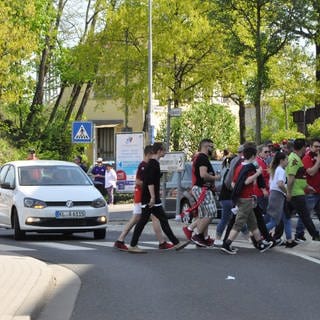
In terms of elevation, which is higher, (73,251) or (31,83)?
(31,83)

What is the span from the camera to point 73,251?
1530 centimetres

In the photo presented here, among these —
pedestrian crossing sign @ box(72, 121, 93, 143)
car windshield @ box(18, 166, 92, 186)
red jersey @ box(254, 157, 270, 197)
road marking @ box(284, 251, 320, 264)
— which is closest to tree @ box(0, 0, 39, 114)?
pedestrian crossing sign @ box(72, 121, 93, 143)

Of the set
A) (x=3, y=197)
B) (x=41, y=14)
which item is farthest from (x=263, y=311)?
(x=41, y=14)

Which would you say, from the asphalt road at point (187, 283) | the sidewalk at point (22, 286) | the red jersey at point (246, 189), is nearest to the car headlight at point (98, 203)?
the asphalt road at point (187, 283)

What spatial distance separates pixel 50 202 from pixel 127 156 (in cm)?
1367

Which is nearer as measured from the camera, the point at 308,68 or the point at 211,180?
the point at 211,180

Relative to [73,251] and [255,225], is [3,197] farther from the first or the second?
[255,225]

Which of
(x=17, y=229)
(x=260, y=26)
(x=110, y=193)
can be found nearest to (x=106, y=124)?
(x=110, y=193)

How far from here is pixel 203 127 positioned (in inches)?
1975

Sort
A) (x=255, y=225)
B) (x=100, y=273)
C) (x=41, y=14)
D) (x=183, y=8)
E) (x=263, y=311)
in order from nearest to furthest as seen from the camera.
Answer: (x=263, y=311) → (x=100, y=273) → (x=255, y=225) → (x=183, y=8) → (x=41, y=14)

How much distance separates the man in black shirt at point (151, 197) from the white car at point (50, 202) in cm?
242

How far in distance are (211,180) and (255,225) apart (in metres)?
1.01

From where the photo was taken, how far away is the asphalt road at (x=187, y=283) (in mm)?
9062

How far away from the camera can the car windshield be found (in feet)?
60.1
